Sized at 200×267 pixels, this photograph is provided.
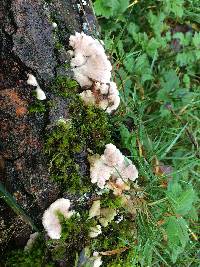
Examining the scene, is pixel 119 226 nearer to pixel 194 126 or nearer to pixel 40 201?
pixel 40 201

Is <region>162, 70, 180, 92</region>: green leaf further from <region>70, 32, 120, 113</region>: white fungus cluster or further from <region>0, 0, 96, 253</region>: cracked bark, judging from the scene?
<region>0, 0, 96, 253</region>: cracked bark

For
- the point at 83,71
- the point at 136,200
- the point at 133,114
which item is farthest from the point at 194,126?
the point at 83,71

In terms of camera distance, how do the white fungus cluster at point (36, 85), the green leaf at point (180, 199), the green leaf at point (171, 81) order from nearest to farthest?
the white fungus cluster at point (36, 85) → the green leaf at point (180, 199) → the green leaf at point (171, 81)

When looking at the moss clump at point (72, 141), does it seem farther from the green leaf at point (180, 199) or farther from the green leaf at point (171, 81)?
the green leaf at point (171, 81)

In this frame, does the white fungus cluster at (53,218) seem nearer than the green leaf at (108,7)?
Yes

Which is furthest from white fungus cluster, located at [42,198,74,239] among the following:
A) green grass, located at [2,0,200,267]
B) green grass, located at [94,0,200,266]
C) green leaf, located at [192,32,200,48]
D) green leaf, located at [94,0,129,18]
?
green leaf, located at [192,32,200,48]

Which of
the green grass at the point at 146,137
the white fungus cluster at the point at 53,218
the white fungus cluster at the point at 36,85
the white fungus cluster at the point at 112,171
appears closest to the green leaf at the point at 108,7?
the green grass at the point at 146,137

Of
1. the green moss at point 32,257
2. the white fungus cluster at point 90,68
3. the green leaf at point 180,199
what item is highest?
the white fungus cluster at point 90,68
